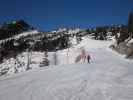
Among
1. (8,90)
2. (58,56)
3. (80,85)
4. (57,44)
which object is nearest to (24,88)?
(8,90)

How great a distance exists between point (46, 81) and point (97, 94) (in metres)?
5.97

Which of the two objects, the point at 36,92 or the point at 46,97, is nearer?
the point at 46,97

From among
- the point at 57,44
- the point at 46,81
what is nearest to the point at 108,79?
the point at 46,81

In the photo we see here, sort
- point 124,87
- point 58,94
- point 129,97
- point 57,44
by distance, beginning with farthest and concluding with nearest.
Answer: point 57,44, point 124,87, point 58,94, point 129,97

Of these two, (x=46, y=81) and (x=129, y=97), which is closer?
(x=129, y=97)

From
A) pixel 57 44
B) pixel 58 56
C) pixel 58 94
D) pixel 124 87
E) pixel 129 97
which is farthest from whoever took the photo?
pixel 57 44

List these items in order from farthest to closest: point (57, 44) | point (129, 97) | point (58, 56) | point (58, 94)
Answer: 1. point (57, 44)
2. point (58, 56)
3. point (58, 94)
4. point (129, 97)

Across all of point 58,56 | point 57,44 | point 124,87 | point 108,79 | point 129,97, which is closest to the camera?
point 129,97

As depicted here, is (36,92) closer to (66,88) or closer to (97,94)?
(66,88)

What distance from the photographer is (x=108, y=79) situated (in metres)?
18.8

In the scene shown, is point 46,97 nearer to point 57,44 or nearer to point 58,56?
point 58,56

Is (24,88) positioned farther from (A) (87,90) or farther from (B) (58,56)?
(B) (58,56)

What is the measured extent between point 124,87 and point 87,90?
8.97ft

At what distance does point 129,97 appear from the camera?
13.5m
